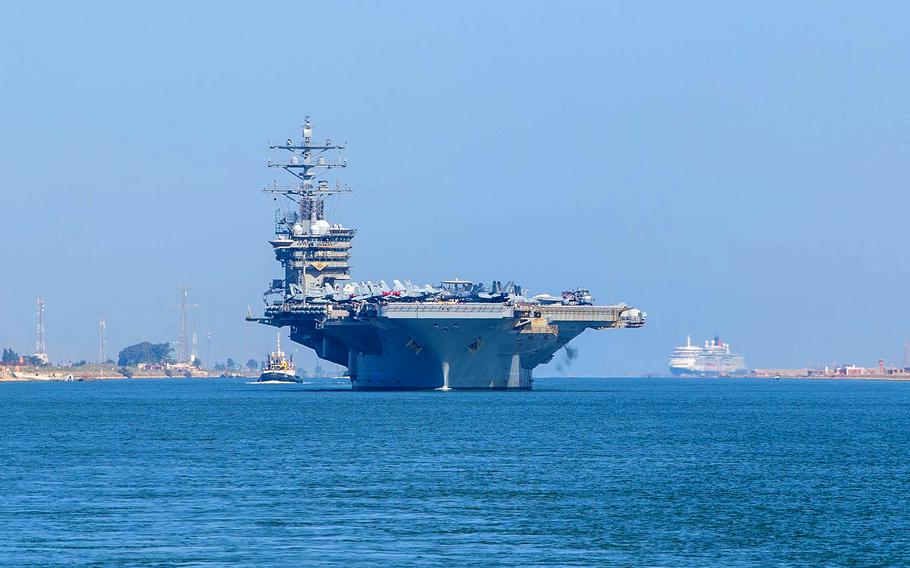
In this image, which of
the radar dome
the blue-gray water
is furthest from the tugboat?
the blue-gray water

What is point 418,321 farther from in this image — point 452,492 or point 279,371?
point 279,371

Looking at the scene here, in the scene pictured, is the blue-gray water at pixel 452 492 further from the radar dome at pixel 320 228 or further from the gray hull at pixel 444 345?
the radar dome at pixel 320 228

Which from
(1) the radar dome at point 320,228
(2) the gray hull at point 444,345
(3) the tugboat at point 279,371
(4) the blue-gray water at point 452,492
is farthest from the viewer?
(3) the tugboat at point 279,371

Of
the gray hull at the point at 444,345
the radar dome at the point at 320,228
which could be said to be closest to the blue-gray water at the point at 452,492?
the gray hull at the point at 444,345

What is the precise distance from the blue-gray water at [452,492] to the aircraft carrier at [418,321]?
15768 millimetres

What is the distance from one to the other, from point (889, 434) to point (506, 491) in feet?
96.0

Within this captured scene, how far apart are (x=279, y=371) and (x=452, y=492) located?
13093 cm

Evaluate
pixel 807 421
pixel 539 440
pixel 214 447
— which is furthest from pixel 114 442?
pixel 807 421

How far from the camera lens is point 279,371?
167125 millimetres

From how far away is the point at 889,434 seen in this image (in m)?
62.4

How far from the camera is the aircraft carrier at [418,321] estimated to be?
274ft

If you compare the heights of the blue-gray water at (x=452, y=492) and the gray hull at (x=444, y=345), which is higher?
the gray hull at (x=444, y=345)

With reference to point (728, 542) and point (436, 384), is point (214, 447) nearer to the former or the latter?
point (728, 542)

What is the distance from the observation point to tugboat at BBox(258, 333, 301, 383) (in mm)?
164500
